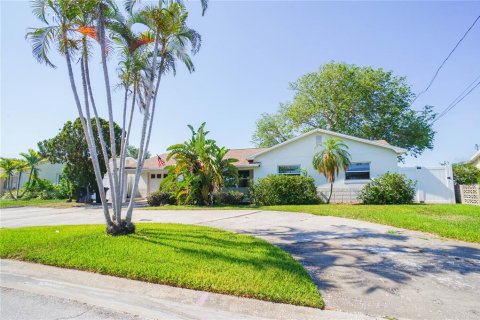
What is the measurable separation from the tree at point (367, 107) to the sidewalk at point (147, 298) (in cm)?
3166

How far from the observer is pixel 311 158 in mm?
19281

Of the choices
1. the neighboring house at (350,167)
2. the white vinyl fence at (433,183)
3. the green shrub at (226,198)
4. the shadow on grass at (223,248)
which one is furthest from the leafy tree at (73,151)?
the white vinyl fence at (433,183)

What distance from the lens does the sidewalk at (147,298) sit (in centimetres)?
352

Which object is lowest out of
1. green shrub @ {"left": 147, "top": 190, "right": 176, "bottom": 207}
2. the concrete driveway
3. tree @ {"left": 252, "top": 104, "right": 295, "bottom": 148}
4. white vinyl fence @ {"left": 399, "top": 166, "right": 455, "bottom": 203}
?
the concrete driveway

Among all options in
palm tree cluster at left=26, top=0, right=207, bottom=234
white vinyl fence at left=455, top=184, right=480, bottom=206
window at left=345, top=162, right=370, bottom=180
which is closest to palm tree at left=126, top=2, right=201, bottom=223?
palm tree cluster at left=26, top=0, right=207, bottom=234

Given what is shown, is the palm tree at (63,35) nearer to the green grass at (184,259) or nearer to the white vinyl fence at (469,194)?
the green grass at (184,259)

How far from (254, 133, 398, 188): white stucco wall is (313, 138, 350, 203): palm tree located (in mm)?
1002

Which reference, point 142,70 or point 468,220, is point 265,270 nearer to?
point 142,70

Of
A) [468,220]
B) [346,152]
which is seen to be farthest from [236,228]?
[346,152]

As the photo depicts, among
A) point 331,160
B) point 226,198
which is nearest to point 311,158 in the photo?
point 331,160

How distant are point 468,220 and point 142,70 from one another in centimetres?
1193

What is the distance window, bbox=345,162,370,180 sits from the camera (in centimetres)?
1845

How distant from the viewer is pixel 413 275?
4.74m

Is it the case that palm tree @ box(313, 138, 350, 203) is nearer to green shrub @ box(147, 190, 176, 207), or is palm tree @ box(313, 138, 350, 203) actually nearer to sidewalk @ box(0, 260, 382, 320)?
green shrub @ box(147, 190, 176, 207)
